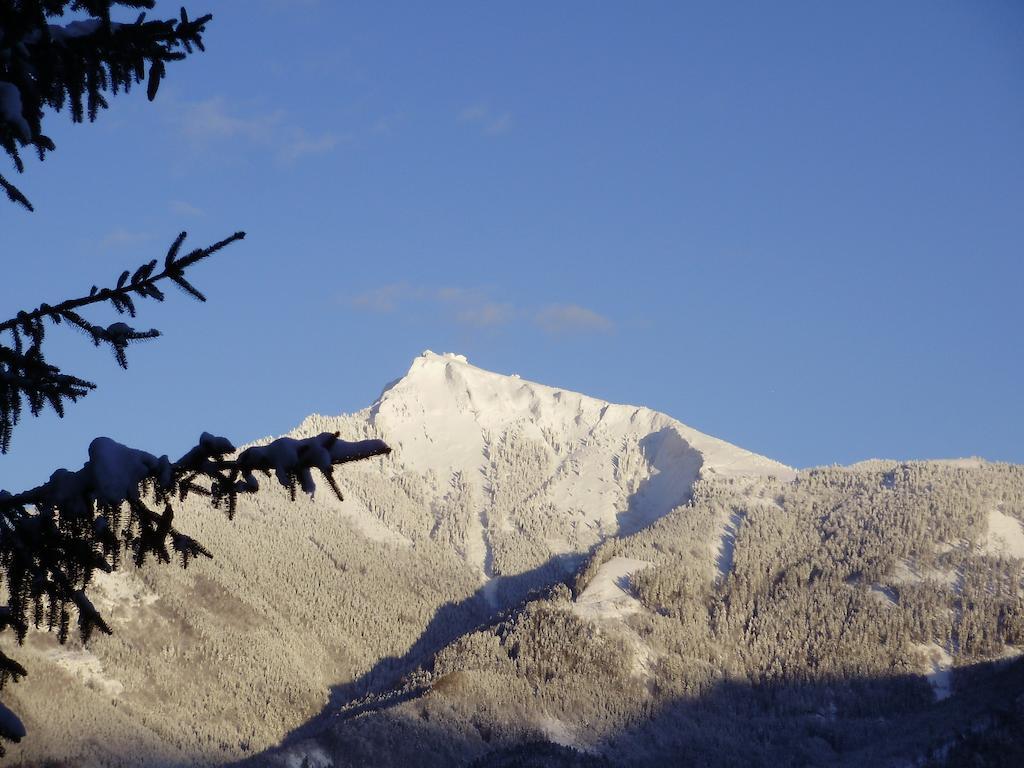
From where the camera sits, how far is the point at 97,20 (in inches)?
483

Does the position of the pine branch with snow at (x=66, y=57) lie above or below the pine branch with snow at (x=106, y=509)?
above

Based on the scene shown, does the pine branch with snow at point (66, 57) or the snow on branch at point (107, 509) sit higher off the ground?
the pine branch with snow at point (66, 57)

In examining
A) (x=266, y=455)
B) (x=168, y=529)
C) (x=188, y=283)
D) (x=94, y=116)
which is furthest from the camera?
(x=94, y=116)

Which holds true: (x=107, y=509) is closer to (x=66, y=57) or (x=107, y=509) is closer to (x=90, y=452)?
(x=90, y=452)

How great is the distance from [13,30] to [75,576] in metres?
5.16

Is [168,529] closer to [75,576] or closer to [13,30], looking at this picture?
[75,576]

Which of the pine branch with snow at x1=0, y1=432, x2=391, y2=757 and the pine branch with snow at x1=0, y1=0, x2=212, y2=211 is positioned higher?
the pine branch with snow at x1=0, y1=0, x2=212, y2=211

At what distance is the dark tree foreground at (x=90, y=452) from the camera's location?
10.1 metres

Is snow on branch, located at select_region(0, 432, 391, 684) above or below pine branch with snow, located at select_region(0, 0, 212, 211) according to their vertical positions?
below

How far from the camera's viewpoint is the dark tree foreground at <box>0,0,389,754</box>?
10148mm

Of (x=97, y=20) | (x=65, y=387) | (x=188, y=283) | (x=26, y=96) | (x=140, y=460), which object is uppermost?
(x=97, y=20)

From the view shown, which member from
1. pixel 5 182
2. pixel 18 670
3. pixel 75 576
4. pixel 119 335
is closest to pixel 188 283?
pixel 119 335

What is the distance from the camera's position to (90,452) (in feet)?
33.3

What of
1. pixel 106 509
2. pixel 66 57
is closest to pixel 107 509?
pixel 106 509
